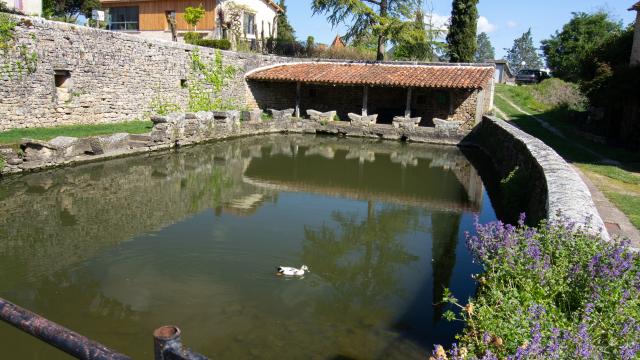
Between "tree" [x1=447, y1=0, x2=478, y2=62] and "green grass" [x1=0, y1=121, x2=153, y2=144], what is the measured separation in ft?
66.0

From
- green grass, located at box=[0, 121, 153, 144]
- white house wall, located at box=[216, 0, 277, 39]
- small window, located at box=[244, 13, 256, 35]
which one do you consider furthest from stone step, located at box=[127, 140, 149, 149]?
small window, located at box=[244, 13, 256, 35]

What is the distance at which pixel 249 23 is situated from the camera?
3297cm

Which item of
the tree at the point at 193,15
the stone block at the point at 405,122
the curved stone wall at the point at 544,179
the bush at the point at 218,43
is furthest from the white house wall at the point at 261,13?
the curved stone wall at the point at 544,179

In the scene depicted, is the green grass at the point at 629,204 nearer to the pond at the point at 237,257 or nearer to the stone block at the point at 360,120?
the pond at the point at 237,257

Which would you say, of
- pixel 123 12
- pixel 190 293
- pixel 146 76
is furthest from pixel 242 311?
pixel 123 12

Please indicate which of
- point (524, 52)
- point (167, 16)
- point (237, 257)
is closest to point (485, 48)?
point (524, 52)

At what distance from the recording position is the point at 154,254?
278 inches

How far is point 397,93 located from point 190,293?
21.8 m

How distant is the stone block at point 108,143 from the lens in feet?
43.5

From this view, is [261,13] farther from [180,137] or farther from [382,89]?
[180,137]

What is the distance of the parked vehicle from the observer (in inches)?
1729

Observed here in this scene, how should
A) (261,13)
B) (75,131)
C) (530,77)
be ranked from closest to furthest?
(75,131) < (261,13) < (530,77)

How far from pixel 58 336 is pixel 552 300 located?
3.22 meters

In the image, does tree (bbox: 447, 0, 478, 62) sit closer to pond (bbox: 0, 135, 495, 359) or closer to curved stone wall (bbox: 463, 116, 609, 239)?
curved stone wall (bbox: 463, 116, 609, 239)
